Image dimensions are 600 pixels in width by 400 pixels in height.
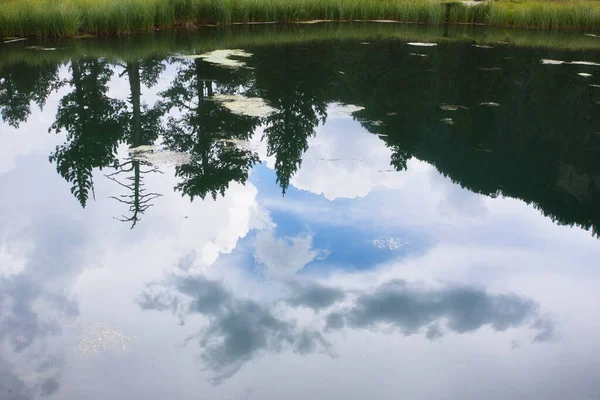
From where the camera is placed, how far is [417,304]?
351 cm

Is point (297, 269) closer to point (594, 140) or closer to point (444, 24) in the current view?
point (594, 140)

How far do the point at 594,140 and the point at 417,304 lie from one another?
540 cm

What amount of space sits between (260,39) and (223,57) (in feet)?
9.98

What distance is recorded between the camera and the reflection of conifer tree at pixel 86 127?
547 cm

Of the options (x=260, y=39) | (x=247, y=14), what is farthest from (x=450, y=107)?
(x=247, y=14)

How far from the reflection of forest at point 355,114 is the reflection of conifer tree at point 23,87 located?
0.02m

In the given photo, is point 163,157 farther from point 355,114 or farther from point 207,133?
point 355,114

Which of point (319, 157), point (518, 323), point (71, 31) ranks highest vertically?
point (71, 31)

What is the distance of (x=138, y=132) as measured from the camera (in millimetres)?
6586

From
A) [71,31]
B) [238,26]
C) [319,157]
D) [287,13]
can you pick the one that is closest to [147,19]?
[71,31]

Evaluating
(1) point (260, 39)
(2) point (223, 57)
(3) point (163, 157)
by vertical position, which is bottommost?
(3) point (163, 157)


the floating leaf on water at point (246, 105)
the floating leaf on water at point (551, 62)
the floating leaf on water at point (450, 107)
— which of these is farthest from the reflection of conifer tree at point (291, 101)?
the floating leaf on water at point (551, 62)

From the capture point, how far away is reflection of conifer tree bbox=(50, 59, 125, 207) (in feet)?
17.9

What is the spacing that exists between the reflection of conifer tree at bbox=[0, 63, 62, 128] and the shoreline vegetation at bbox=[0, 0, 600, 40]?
2661mm
